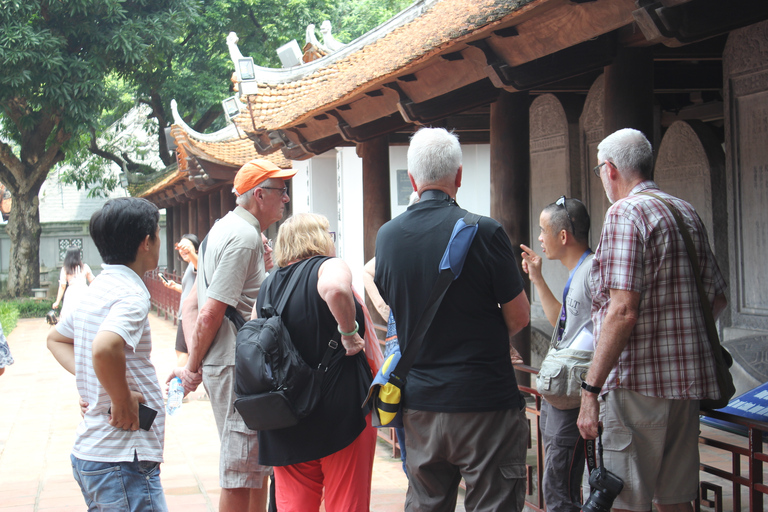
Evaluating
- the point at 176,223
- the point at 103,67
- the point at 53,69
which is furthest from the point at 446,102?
the point at 176,223

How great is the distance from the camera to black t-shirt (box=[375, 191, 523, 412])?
2.46 metres

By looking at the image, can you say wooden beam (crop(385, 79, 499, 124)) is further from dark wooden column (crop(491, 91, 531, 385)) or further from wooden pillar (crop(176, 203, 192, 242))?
wooden pillar (crop(176, 203, 192, 242))

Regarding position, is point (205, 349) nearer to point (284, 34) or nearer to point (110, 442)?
point (110, 442)

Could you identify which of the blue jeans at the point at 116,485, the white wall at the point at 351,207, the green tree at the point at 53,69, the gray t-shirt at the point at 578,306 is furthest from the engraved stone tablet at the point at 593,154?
the green tree at the point at 53,69

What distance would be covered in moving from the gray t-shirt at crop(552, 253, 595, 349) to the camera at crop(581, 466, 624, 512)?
2.39 feet

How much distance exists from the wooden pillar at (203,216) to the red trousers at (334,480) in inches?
679

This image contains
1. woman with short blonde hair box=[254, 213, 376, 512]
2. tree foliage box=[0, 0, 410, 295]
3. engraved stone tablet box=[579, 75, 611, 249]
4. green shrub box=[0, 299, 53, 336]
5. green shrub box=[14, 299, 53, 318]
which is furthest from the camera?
green shrub box=[14, 299, 53, 318]

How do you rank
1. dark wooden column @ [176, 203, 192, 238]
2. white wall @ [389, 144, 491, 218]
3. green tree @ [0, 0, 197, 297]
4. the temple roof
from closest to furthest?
the temple roof
white wall @ [389, 144, 491, 218]
green tree @ [0, 0, 197, 297]
dark wooden column @ [176, 203, 192, 238]

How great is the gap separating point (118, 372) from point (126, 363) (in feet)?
0.38

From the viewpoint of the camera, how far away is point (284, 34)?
26.1 meters

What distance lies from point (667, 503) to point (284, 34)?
2527 centimetres

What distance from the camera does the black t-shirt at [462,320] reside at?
2.46m

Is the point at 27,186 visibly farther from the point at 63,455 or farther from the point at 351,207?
the point at 63,455

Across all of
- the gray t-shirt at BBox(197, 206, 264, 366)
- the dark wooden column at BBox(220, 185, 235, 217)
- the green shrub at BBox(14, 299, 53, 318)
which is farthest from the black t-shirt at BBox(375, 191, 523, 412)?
the green shrub at BBox(14, 299, 53, 318)
